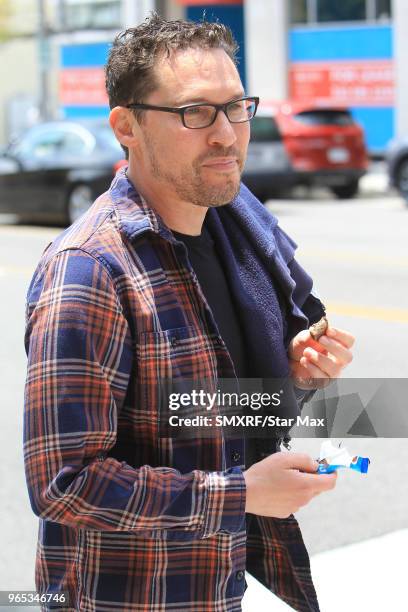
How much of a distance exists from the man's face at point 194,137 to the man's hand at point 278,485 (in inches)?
20.6

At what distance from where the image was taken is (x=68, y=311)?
80.4 inches

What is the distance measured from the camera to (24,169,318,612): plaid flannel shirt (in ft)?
6.64

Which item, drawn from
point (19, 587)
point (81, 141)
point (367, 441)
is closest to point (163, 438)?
point (19, 587)

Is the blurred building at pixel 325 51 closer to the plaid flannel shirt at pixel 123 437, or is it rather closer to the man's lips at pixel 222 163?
the man's lips at pixel 222 163

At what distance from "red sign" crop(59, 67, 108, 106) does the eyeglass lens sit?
3245 centimetres

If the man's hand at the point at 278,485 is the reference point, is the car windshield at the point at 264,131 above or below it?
Answer: below

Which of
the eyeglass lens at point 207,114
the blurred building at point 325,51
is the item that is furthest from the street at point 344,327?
the blurred building at point 325,51

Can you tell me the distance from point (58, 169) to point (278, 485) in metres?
→ 14.4

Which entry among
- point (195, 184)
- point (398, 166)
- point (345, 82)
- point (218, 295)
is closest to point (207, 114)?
point (195, 184)

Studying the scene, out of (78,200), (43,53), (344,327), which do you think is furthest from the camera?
(43,53)

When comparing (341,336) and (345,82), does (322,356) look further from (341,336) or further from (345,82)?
(345,82)

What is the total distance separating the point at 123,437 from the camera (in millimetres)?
2156

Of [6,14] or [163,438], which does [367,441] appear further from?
[6,14]

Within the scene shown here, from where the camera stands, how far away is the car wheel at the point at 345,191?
822 inches
